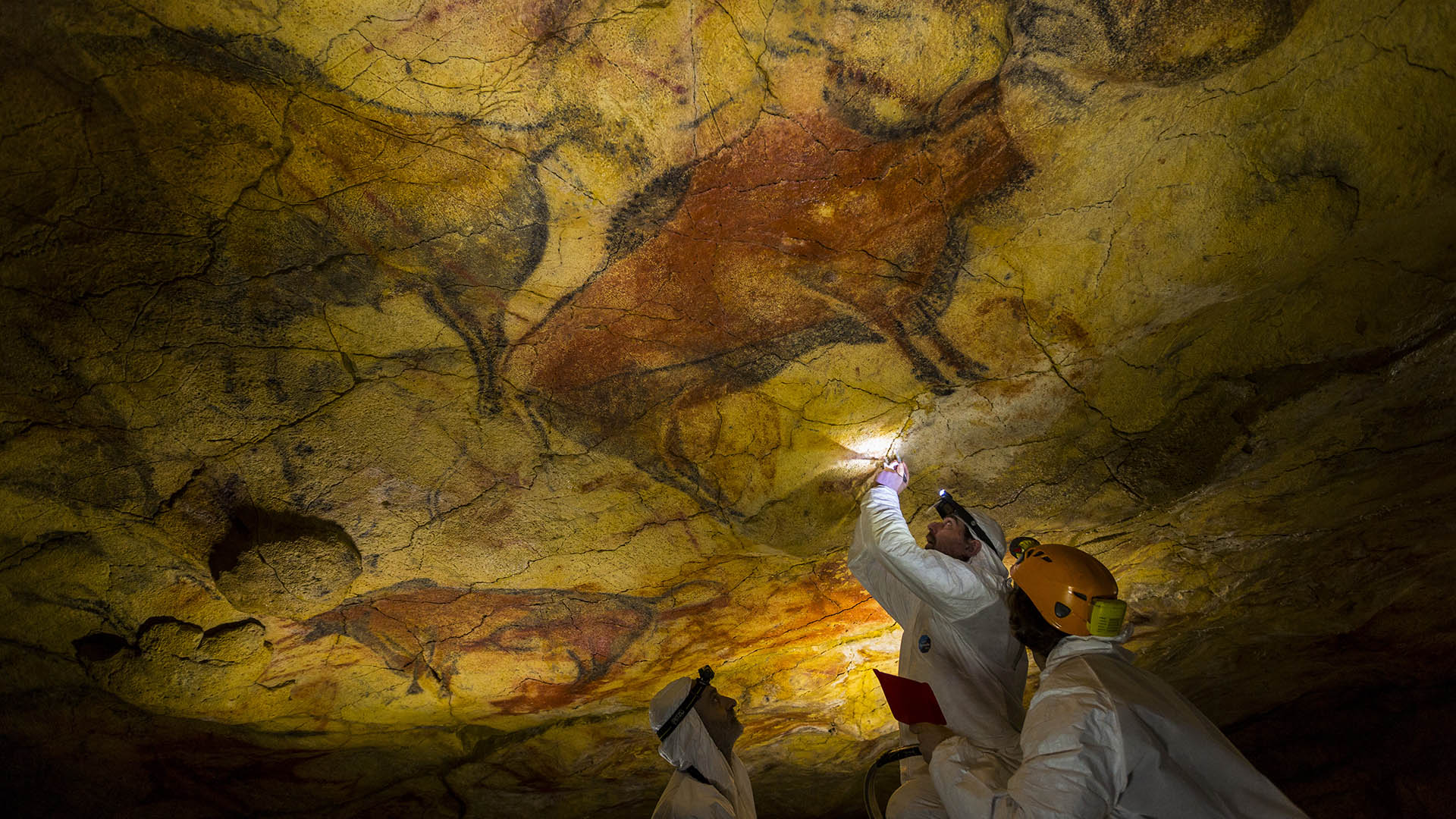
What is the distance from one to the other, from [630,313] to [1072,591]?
5.58 feet

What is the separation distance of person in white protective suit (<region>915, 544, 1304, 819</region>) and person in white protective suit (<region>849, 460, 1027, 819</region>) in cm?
44

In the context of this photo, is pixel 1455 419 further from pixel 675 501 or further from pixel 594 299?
pixel 594 299

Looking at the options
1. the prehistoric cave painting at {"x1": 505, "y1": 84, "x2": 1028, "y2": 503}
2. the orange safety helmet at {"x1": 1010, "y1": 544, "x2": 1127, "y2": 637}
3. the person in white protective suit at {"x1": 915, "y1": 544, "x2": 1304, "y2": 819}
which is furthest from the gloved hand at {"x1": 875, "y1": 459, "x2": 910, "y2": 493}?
the person in white protective suit at {"x1": 915, "y1": 544, "x2": 1304, "y2": 819}

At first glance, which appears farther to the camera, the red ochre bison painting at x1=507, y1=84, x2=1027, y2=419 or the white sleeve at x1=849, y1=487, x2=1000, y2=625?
the white sleeve at x1=849, y1=487, x2=1000, y2=625

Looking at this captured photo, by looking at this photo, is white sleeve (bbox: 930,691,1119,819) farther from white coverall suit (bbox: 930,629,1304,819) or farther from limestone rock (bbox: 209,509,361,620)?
limestone rock (bbox: 209,509,361,620)

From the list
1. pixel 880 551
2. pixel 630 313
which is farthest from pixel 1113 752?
pixel 630 313

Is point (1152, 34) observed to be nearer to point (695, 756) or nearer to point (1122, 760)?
point (1122, 760)

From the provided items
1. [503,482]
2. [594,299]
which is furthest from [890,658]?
[594,299]

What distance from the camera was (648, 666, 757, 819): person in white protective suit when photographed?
8.77ft

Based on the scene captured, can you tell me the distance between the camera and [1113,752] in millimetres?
1811

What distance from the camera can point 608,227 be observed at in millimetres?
2246

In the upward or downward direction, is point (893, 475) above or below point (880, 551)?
above

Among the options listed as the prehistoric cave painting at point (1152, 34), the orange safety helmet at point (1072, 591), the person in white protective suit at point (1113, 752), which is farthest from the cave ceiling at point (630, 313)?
the person in white protective suit at point (1113, 752)

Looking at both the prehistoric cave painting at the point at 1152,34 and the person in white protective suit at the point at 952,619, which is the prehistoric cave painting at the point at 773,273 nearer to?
the prehistoric cave painting at the point at 1152,34
